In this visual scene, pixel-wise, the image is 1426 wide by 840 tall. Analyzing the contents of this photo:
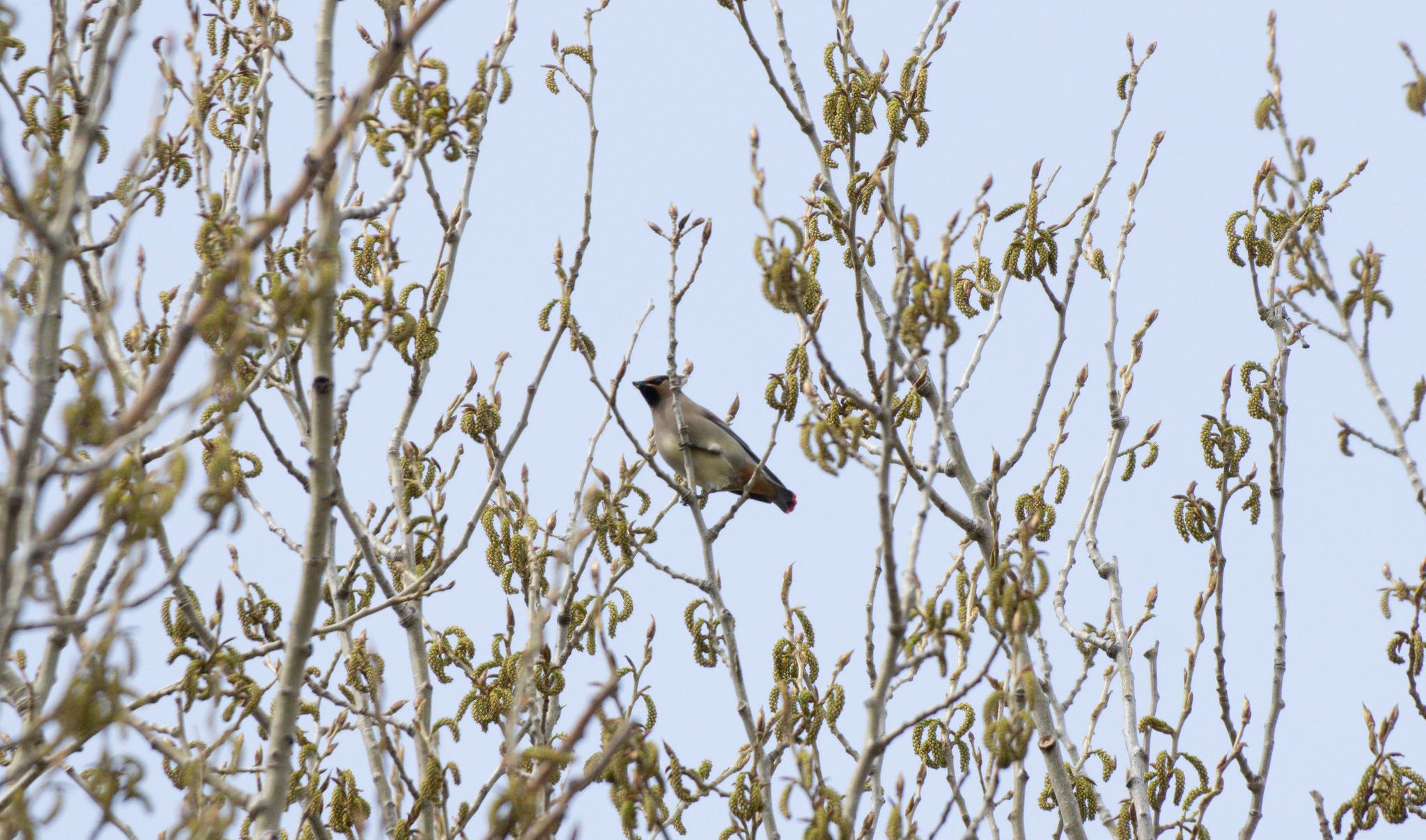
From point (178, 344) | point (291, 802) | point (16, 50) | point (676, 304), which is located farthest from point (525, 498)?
point (178, 344)

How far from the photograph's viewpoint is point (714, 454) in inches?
305

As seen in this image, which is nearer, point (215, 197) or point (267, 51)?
point (215, 197)

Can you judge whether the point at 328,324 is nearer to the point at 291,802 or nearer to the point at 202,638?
the point at 202,638

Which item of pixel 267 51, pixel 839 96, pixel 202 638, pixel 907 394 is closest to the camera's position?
pixel 202 638

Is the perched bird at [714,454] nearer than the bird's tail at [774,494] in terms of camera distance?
Yes

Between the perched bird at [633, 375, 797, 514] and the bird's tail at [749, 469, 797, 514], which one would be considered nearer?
the perched bird at [633, 375, 797, 514]

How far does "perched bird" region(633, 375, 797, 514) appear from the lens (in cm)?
769

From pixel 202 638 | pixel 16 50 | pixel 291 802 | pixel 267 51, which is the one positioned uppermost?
pixel 267 51

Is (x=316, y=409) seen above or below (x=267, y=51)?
below

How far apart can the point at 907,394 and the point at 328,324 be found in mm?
2177

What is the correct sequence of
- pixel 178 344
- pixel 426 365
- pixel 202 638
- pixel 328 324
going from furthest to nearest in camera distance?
pixel 426 365, pixel 202 638, pixel 328 324, pixel 178 344

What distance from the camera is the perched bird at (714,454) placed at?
7.69 metres

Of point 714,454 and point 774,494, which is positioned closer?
point 714,454

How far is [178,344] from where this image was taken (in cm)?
188
